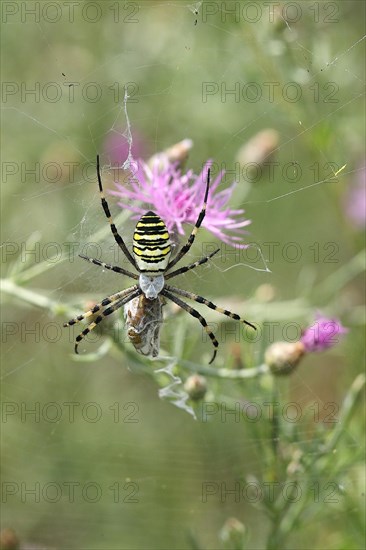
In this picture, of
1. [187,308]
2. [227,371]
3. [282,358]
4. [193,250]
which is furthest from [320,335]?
[193,250]

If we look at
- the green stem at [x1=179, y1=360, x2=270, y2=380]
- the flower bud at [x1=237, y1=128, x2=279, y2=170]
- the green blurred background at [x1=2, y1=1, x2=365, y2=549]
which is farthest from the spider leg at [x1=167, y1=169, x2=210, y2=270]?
the flower bud at [x1=237, y1=128, x2=279, y2=170]

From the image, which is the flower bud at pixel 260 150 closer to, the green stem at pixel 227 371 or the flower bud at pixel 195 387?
the green stem at pixel 227 371

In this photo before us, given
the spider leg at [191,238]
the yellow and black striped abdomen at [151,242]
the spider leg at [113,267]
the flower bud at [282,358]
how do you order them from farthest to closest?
the flower bud at [282,358]
the spider leg at [113,267]
the spider leg at [191,238]
the yellow and black striped abdomen at [151,242]

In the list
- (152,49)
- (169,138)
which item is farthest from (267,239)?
(152,49)

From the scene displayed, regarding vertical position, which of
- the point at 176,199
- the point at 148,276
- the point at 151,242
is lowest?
the point at 148,276

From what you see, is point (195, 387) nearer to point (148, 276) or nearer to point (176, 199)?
point (148, 276)

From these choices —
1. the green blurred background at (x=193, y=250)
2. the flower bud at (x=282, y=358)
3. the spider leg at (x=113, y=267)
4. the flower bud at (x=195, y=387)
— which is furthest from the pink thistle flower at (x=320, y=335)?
the spider leg at (x=113, y=267)

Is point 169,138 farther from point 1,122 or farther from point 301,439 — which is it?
point 301,439
